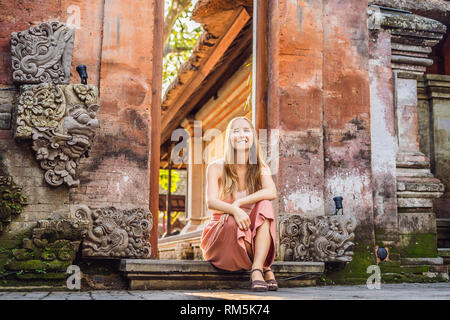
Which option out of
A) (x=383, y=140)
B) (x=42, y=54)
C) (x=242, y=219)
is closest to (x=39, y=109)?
(x=42, y=54)

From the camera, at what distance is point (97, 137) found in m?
5.38

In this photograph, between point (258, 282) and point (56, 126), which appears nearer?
point (258, 282)

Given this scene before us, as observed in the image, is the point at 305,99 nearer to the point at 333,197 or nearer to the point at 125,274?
the point at 333,197

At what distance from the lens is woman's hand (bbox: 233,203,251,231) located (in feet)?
14.8

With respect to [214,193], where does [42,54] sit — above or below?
above

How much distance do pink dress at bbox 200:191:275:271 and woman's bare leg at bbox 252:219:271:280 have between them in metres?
0.03

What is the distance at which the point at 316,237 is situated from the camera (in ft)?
18.9

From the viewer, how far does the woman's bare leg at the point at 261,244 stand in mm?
4457

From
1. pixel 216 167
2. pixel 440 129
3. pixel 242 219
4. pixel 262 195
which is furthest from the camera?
pixel 440 129

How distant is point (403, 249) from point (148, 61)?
3639mm

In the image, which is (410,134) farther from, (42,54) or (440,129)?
(42,54)

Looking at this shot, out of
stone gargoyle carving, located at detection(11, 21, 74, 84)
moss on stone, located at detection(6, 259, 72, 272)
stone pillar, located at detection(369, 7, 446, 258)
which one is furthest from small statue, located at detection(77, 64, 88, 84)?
stone pillar, located at detection(369, 7, 446, 258)

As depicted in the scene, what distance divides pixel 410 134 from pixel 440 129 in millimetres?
1121

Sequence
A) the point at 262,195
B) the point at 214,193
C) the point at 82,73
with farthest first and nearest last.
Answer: the point at 82,73 → the point at 214,193 → the point at 262,195
